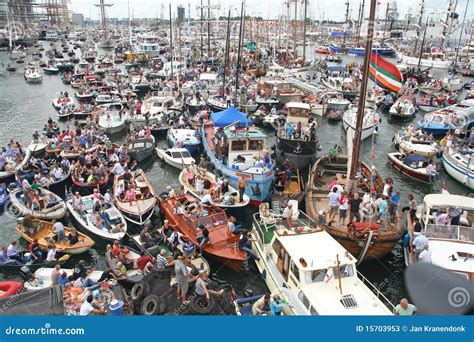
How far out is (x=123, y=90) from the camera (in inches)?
1887

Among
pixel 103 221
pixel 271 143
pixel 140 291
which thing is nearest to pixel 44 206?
pixel 103 221

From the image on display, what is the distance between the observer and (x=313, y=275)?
12172mm

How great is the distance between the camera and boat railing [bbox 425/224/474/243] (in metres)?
14.9

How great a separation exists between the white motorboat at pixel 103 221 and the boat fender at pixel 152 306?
516cm

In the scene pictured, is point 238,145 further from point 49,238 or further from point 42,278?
point 42,278

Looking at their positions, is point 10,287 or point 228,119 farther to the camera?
point 228,119

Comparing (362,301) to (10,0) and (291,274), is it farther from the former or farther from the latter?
(10,0)

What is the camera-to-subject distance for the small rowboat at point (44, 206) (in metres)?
19.2

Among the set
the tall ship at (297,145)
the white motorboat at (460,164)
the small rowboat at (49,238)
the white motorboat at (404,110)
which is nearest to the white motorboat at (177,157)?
the tall ship at (297,145)

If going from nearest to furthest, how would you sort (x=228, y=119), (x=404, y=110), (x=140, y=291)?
(x=140, y=291) → (x=228, y=119) → (x=404, y=110)

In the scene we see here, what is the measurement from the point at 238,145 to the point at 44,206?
1094 cm

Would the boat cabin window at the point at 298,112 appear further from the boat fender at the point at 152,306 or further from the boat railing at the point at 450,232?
the boat fender at the point at 152,306

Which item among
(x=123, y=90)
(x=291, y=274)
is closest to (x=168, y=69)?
(x=123, y=90)

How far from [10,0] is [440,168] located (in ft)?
471
